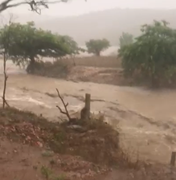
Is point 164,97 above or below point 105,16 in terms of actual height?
below

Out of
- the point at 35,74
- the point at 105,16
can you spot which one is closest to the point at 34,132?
the point at 35,74

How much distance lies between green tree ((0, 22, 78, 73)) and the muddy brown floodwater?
1.70 m

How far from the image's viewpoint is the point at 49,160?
27.0ft

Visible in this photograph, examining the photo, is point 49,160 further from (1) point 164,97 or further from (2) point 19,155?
(1) point 164,97

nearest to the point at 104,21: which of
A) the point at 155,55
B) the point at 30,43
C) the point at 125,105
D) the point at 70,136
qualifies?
the point at 30,43

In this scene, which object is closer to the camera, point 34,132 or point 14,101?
point 34,132

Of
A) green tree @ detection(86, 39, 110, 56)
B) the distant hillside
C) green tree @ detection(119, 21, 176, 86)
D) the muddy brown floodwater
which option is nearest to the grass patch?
the muddy brown floodwater

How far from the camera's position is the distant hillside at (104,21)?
89.7 meters

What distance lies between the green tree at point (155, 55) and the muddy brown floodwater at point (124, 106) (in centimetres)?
97

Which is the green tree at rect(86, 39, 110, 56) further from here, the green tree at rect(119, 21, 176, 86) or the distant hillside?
the distant hillside

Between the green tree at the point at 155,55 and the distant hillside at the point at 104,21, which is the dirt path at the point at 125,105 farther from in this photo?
the distant hillside at the point at 104,21

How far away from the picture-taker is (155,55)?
2045 centimetres

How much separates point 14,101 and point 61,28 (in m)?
80.8

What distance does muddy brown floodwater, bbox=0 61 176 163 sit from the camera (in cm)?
1204
